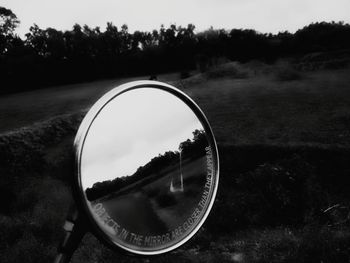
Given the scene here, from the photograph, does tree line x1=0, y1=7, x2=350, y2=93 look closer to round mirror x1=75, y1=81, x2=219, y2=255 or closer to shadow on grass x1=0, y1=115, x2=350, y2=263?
shadow on grass x1=0, y1=115, x2=350, y2=263

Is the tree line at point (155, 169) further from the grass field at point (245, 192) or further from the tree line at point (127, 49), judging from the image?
the tree line at point (127, 49)

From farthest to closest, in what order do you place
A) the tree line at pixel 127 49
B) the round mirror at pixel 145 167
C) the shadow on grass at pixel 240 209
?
the tree line at pixel 127 49 < the shadow on grass at pixel 240 209 < the round mirror at pixel 145 167

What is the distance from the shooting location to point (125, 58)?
2255cm

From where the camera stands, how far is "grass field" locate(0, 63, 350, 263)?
2.82 metres

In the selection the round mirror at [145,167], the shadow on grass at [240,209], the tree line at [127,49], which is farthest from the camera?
the tree line at [127,49]

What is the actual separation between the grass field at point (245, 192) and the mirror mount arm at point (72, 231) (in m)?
0.13

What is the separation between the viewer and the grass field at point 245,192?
2818 millimetres

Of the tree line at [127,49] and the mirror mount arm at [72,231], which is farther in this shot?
the tree line at [127,49]

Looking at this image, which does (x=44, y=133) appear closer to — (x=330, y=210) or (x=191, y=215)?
(x=330, y=210)

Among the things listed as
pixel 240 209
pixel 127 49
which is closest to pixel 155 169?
pixel 240 209

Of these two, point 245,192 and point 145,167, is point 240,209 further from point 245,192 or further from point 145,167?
point 145,167

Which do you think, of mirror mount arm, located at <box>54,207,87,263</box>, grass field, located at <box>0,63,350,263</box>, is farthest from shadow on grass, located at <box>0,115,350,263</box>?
mirror mount arm, located at <box>54,207,87,263</box>

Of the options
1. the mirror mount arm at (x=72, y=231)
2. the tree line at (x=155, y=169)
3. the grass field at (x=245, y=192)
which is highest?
the tree line at (x=155, y=169)

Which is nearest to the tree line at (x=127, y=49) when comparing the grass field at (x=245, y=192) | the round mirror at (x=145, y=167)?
the grass field at (x=245, y=192)
